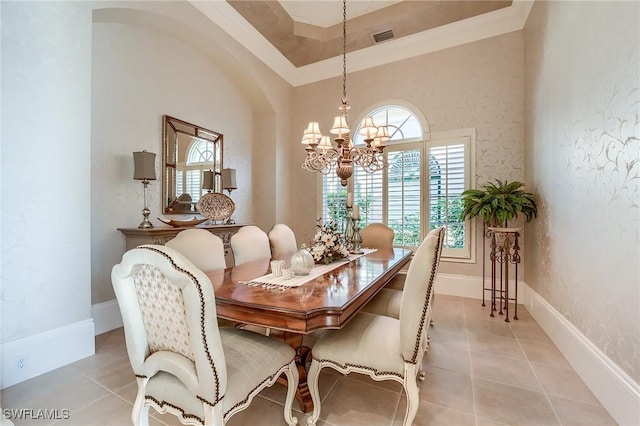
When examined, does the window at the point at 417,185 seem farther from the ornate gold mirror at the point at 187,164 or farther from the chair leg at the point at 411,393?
the chair leg at the point at 411,393

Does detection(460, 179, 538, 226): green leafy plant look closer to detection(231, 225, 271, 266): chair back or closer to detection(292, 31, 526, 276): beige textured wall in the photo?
detection(292, 31, 526, 276): beige textured wall

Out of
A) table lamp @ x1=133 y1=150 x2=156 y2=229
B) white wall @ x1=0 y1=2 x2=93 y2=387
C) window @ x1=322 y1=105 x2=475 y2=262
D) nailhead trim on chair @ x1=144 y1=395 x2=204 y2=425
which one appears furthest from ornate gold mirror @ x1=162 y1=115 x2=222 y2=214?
nailhead trim on chair @ x1=144 y1=395 x2=204 y2=425

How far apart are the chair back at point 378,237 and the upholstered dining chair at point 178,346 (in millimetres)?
2203

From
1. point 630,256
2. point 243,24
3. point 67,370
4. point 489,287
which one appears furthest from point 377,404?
point 243,24

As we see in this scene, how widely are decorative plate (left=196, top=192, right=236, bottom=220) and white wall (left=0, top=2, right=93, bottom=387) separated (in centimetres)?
142

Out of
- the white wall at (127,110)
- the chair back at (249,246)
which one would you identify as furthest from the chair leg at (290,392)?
the white wall at (127,110)

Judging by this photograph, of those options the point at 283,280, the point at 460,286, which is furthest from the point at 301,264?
the point at 460,286

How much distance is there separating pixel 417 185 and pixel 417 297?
305cm

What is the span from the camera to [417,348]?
52.9 inches

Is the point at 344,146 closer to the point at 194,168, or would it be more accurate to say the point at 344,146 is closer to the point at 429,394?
the point at 429,394

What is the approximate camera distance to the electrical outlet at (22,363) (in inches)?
76.0

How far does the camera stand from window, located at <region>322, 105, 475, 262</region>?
152 inches

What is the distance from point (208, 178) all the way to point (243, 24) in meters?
2.12

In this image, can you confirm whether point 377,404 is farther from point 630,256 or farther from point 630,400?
point 630,256
